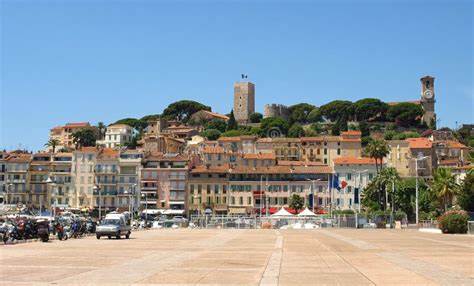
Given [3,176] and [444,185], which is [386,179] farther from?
[3,176]

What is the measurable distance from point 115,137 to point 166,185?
71.8 metres

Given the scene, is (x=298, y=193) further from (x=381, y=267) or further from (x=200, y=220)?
(x=381, y=267)

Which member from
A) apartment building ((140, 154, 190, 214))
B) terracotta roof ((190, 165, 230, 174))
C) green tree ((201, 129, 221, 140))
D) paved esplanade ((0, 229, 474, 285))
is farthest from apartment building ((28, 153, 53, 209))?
paved esplanade ((0, 229, 474, 285))

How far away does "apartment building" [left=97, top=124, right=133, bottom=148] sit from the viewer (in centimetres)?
19112

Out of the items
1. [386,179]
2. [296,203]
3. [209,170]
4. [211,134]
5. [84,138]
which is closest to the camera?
[386,179]

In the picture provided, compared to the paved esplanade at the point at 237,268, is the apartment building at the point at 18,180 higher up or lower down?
higher up

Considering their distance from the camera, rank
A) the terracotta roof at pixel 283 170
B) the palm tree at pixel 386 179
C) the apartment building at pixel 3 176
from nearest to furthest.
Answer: the palm tree at pixel 386 179 < the terracotta roof at pixel 283 170 < the apartment building at pixel 3 176

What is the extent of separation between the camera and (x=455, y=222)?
56.0 meters

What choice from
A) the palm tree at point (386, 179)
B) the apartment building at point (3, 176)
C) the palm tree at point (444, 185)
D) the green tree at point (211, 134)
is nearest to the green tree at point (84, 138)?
the green tree at point (211, 134)

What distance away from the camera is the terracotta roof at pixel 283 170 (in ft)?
403

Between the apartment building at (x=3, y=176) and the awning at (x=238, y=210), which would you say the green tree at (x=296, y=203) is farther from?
the apartment building at (x=3, y=176)

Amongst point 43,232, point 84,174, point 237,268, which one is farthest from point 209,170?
point 237,268

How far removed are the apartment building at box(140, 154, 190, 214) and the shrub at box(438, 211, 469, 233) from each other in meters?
71.8

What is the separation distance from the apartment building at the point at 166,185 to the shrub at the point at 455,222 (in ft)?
236
